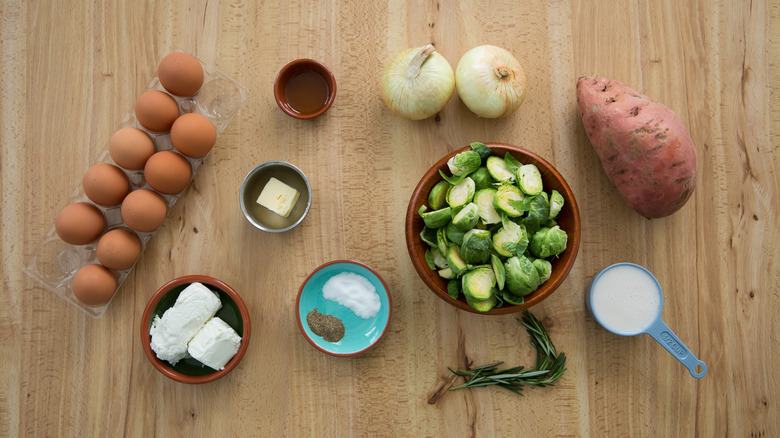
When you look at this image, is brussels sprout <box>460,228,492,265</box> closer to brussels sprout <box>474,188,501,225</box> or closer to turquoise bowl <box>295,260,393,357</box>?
brussels sprout <box>474,188,501,225</box>

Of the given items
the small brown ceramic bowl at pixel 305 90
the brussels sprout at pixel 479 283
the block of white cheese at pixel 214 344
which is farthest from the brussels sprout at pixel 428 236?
the block of white cheese at pixel 214 344

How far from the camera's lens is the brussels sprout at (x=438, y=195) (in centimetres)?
116

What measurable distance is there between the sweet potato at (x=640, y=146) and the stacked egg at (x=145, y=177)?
1.02 m

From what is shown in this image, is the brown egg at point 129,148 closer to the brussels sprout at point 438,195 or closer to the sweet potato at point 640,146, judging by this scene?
the brussels sprout at point 438,195

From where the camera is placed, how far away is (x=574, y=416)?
4.28 feet

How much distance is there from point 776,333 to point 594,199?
0.64m

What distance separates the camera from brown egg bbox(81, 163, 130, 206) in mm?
1232

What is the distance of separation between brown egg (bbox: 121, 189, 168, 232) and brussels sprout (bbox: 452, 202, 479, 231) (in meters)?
0.78

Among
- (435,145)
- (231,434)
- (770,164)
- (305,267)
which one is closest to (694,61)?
(770,164)

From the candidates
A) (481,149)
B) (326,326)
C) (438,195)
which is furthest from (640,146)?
(326,326)

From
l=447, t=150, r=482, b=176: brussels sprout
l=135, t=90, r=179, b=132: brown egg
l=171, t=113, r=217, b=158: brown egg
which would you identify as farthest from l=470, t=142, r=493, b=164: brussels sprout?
l=135, t=90, r=179, b=132: brown egg

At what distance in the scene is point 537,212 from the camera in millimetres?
1105

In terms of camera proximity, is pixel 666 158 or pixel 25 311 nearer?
pixel 666 158

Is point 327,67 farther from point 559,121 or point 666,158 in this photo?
point 666,158
